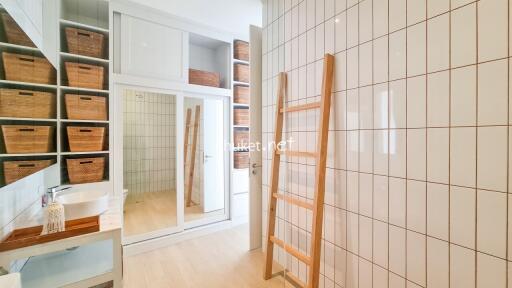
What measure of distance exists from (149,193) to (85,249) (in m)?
1.09

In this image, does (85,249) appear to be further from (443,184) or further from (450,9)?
(450,9)

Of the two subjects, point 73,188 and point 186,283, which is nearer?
point 186,283

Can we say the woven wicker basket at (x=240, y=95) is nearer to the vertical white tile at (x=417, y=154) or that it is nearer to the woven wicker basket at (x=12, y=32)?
the woven wicker basket at (x=12, y=32)

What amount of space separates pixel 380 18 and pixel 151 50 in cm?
224

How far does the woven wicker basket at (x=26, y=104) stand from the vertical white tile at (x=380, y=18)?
199cm

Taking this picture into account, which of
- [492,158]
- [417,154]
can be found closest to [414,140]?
[417,154]

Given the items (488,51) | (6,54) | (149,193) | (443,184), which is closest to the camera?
(488,51)

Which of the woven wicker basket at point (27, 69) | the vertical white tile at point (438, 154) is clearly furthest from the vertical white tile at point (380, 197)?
the woven wicker basket at point (27, 69)

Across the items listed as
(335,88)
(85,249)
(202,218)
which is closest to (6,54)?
(85,249)

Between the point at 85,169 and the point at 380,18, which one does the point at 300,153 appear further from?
the point at 85,169

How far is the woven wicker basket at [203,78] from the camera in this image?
9.25 feet

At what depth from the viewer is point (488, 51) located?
0.91m

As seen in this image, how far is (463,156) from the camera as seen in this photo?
0.99 m

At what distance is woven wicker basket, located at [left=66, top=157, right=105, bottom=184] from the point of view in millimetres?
2105
